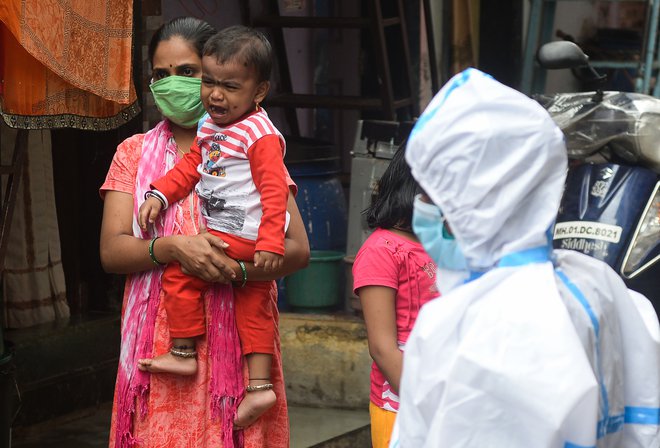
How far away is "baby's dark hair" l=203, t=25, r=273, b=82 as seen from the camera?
2.92 m

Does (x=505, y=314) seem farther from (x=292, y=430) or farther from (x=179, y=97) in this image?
(x=292, y=430)

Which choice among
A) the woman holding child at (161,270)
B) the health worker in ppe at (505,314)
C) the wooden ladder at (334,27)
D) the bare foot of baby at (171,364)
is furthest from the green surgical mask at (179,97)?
the wooden ladder at (334,27)

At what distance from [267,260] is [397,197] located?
40 centimetres

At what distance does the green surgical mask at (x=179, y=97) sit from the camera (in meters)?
2.99

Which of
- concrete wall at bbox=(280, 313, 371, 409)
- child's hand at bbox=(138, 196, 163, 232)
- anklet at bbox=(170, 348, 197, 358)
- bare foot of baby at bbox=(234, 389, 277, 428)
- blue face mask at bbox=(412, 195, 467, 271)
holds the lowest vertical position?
concrete wall at bbox=(280, 313, 371, 409)

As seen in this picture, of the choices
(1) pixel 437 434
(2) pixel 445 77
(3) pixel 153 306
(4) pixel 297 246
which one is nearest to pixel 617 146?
(4) pixel 297 246

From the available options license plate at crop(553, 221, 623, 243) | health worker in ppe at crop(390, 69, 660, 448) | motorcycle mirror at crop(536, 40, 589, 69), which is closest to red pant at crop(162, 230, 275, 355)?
health worker in ppe at crop(390, 69, 660, 448)

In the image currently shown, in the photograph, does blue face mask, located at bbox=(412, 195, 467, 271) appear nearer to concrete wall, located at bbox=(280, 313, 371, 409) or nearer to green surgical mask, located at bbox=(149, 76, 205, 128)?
green surgical mask, located at bbox=(149, 76, 205, 128)

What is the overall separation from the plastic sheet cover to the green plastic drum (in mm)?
2122

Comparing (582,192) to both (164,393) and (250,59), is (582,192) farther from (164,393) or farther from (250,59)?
(164,393)

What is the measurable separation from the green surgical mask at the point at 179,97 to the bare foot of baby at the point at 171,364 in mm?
712

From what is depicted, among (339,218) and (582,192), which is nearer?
(582,192)

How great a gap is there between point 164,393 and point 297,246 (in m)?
0.57

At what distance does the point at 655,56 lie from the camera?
28.0ft
